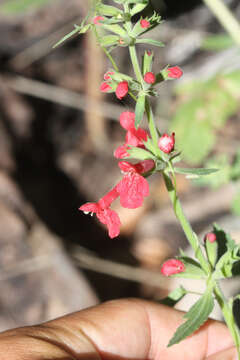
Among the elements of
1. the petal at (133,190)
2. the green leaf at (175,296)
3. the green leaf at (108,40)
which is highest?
the green leaf at (108,40)

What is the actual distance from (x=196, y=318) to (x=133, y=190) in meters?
0.40

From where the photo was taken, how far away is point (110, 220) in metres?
1.39

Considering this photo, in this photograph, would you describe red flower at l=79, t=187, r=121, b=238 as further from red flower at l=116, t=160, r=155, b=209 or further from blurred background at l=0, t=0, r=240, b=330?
blurred background at l=0, t=0, r=240, b=330

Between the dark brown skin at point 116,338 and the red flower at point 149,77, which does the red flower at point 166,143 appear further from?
the dark brown skin at point 116,338

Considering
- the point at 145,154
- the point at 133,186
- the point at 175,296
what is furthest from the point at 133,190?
the point at 175,296

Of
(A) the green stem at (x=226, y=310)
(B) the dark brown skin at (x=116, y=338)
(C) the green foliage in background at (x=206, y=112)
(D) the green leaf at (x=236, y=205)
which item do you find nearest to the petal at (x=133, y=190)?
(A) the green stem at (x=226, y=310)

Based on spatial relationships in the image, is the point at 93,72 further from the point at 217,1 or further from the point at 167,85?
the point at 217,1

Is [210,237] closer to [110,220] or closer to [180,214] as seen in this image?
[180,214]

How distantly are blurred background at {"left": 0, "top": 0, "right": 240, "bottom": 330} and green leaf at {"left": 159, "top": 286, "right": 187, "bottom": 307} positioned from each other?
1339mm

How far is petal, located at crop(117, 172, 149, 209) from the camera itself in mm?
1281

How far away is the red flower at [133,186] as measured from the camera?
1.28 meters

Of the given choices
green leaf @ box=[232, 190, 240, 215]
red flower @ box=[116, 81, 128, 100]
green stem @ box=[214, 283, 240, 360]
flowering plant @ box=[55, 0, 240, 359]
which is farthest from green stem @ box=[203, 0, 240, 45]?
green stem @ box=[214, 283, 240, 360]

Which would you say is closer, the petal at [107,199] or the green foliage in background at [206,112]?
the petal at [107,199]

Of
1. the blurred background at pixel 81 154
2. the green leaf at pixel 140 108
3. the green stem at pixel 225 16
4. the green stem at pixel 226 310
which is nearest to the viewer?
the green leaf at pixel 140 108
